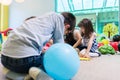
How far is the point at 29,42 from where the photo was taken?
111cm

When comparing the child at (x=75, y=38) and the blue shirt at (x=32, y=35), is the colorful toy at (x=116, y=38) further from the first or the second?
the blue shirt at (x=32, y=35)

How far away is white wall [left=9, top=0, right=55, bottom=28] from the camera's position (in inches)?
191

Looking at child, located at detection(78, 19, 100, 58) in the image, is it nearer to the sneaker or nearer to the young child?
the young child

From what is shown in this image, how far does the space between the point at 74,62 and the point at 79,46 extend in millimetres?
1672

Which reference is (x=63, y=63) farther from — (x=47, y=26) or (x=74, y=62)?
(x=47, y=26)

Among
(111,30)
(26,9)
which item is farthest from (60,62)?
(26,9)

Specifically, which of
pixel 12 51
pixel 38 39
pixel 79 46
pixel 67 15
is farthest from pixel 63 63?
pixel 79 46

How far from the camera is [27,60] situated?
44.1 inches

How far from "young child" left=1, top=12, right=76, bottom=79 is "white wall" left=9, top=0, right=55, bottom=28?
12.4ft

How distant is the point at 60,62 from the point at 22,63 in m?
0.24

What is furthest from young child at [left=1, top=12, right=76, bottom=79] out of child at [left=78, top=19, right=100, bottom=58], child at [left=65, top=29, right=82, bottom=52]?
child at [left=65, top=29, right=82, bottom=52]

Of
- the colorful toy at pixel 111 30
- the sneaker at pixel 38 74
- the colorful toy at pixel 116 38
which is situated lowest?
the colorful toy at pixel 116 38

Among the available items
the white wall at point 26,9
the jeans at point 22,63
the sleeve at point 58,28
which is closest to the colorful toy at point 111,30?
the white wall at point 26,9

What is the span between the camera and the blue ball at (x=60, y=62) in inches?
40.8
